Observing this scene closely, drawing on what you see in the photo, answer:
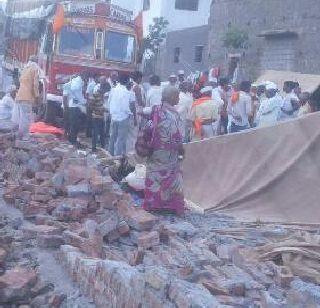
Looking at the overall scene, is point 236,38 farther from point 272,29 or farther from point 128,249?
point 128,249

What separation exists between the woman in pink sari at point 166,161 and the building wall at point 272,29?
12597mm

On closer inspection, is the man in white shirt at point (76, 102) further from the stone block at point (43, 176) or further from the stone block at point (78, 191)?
the stone block at point (78, 191)

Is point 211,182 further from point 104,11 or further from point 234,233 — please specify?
point 104,11

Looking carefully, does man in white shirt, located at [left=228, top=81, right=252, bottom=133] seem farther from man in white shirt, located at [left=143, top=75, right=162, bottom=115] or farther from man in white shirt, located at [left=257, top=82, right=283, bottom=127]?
man in white shirt, located at [left=143, top=75, right=162, bottom=115]

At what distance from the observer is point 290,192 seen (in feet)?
26.7

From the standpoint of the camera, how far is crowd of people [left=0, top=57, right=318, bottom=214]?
24.5ft

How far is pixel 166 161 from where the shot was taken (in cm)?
752

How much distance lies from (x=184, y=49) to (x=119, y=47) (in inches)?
552

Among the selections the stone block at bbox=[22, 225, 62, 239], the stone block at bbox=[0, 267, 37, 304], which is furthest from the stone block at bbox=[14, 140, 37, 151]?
the stone block at bbox=[0, 267, 37, 304]

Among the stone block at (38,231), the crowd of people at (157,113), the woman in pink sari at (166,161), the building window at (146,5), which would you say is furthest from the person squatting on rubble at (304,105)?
the building window at (146,5)

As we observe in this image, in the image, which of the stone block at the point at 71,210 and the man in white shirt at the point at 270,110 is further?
the man in white shirt at the point at 270,110

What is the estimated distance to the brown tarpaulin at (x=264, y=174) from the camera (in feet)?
26.3

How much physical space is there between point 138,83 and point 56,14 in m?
3.03

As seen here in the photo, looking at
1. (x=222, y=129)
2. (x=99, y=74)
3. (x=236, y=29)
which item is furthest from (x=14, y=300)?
(x=236, y=29)
